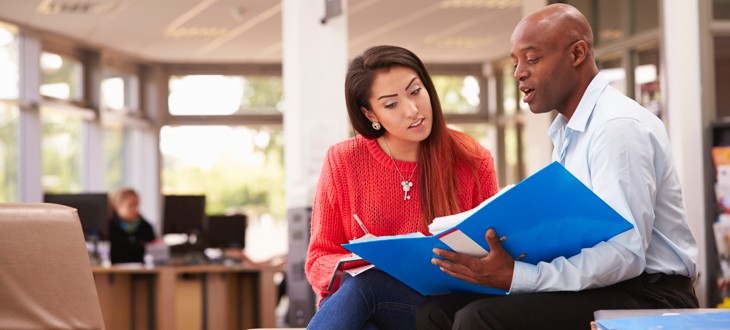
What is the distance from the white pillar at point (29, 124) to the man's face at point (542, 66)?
8.69 meters

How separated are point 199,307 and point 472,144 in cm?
505

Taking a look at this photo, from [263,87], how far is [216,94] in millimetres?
660

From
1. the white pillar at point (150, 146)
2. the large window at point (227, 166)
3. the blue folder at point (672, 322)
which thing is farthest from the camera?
the large window at point (227, 166)

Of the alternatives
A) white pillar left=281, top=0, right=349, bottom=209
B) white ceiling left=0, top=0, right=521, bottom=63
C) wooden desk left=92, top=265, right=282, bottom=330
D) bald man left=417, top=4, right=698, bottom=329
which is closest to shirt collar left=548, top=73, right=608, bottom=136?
bald man left=417, top=4, right=698, bottom=329

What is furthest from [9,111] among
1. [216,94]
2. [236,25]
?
[216,94]

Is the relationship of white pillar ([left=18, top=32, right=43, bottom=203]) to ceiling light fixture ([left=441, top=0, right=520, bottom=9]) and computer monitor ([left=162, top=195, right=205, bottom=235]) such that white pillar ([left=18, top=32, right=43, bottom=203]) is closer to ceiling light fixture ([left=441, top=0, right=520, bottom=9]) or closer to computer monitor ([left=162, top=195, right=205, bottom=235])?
computer monitor ([left=162, top=195, right=205, bottom=235])

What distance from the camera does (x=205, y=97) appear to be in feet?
44.8

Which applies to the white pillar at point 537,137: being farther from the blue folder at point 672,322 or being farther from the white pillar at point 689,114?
the blue folder at point 672,322

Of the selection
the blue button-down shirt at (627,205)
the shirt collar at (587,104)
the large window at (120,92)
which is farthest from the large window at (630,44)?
the large window at (120,92)

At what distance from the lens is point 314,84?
20.4 feet

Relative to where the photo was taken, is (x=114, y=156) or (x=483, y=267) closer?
(x=483, y=267)

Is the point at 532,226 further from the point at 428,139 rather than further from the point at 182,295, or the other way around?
the point at 182,295

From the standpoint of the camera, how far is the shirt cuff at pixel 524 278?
6.43 ft

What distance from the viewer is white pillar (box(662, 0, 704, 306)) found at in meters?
6.78
